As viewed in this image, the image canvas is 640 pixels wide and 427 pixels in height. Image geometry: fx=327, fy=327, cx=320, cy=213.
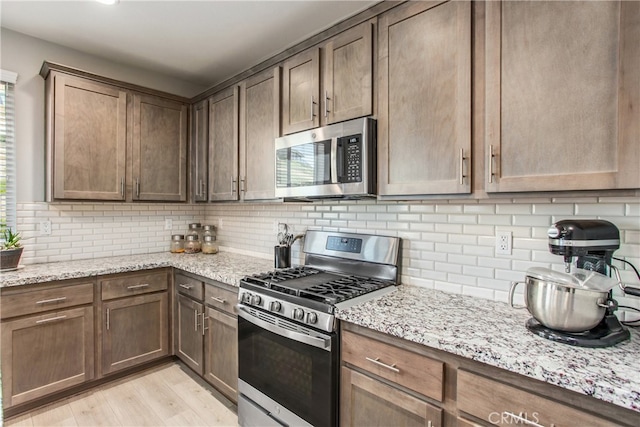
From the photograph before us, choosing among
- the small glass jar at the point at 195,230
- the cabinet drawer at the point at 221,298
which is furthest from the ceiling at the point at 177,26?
→ the cabinet drawer at the point at 221,298

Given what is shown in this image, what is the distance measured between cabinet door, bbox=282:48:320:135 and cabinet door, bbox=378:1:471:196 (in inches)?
18.2

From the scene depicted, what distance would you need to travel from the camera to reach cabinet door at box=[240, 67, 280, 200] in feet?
7.73

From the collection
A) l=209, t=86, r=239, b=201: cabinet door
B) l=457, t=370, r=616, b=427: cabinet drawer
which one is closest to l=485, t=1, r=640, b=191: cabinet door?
l=457, t=370, r=616, b=427: cabinet drawer

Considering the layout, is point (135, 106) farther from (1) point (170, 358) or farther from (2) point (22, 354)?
(1) point (170, 358)

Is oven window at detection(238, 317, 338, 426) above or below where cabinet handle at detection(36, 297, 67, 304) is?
below

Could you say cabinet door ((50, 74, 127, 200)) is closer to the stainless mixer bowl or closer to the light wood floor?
the light wood floor

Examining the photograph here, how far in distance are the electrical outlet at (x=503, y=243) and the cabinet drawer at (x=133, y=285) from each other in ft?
8.18

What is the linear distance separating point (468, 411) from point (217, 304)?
1.69 meters

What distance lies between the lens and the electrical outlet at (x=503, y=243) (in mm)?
1595

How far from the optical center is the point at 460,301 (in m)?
1.62

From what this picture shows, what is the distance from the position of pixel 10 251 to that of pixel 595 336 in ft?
10.7

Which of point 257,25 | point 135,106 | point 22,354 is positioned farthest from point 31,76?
point 22,354
